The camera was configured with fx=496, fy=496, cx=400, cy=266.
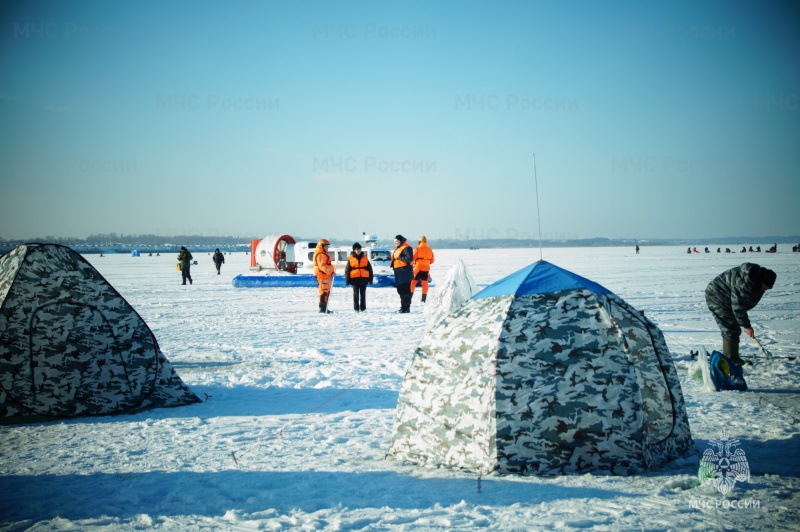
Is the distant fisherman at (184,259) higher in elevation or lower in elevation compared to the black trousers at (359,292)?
higher

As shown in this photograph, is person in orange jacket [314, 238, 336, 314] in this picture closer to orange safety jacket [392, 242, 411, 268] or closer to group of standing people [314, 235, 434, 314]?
group of standing people [314, 235, 434, 314]

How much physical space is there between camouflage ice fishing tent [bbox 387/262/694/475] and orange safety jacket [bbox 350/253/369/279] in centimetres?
831

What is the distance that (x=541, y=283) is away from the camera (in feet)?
13.7

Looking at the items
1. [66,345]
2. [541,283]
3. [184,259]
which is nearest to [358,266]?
[66,345]

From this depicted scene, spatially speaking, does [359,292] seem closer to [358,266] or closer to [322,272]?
[358,266]

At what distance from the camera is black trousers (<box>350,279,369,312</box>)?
12.7m

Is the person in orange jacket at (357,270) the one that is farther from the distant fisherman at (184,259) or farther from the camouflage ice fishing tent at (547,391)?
the distant fisherman at (184,259)

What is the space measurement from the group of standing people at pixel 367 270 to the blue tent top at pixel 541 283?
26.0 feet

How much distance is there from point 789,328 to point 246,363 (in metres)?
9.99

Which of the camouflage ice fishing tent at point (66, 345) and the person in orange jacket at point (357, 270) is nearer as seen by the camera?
the camouflage ice fishing tent at point (66, 345)

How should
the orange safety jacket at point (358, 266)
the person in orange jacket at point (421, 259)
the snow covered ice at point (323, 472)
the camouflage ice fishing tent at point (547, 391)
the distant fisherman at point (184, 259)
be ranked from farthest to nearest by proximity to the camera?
the distant fisherman at point (184, 259) < the person in orange jacket at point (421, 259) < the orange safety jacket at point (358, 266) < the camouflage ice fishing tent at point (547, 391) < the snow covered ice at point (323, 472)

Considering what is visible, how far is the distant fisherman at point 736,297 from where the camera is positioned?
587 cm

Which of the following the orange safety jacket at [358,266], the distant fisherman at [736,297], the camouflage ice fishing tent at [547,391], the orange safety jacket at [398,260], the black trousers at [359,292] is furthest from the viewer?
the black trousers at [359,292]

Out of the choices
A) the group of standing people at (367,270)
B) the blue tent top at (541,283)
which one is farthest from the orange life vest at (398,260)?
the blue tent top at (541,283)
